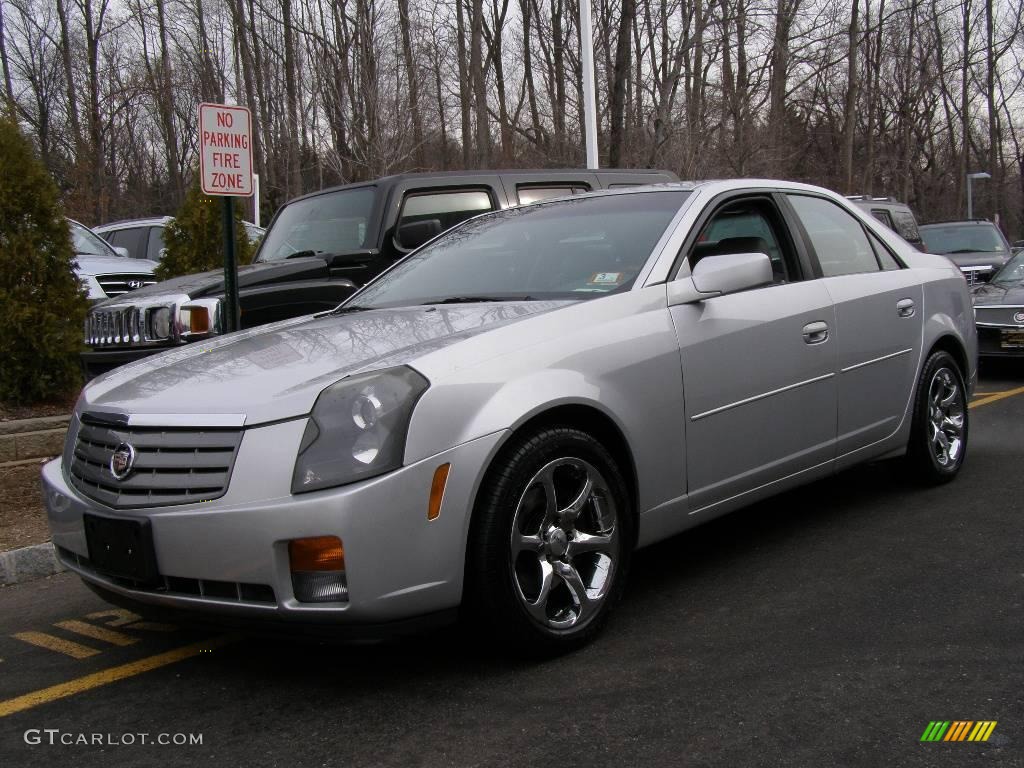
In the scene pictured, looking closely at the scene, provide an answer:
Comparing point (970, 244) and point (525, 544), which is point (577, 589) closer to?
point (525, 544)

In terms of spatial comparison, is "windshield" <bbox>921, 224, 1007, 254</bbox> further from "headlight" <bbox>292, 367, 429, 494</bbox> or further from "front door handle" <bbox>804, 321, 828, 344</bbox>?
"headlight" <bbox>292, 367, 429, 494</bbox>

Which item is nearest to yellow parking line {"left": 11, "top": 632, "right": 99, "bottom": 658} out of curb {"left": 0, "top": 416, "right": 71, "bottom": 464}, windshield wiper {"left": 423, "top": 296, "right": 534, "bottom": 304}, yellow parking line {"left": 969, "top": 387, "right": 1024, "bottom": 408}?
windshield wiper {"left": 423, "top": 296, "right": 534, "bottom": 304}

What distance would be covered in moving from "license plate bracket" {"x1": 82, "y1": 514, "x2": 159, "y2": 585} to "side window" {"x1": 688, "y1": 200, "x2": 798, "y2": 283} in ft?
7.76

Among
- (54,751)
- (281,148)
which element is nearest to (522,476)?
(54,751)

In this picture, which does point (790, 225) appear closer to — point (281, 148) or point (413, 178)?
point (413, 178)

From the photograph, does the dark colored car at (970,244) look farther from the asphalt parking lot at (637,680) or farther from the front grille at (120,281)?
the asphalt parking lot at (637,680)

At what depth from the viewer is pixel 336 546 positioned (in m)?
2.96

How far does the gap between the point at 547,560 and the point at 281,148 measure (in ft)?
78.6

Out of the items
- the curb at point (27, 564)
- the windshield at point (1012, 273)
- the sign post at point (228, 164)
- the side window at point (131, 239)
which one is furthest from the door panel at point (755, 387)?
the side window at point (131, 239)

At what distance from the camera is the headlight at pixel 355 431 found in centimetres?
299

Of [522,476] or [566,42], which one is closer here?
[522,476]

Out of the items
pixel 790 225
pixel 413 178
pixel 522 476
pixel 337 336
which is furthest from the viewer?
pixel 413 178

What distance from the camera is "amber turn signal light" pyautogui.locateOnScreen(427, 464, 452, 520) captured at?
3066mm

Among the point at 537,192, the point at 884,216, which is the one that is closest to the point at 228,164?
the point at 537,192
